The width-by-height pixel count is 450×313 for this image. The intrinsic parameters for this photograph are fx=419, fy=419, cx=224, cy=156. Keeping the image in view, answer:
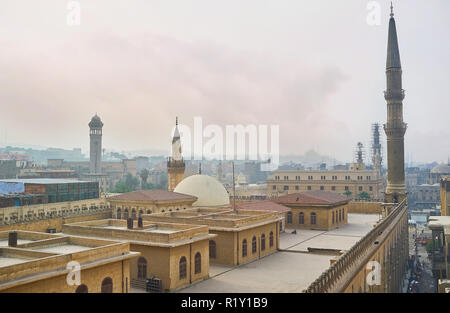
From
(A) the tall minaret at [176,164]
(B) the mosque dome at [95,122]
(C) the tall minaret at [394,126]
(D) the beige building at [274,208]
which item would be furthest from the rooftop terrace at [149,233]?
(B) the mosque dome at [95,122]

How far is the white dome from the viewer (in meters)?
41.9

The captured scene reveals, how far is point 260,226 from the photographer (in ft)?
99.8

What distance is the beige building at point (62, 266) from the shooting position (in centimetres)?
1434

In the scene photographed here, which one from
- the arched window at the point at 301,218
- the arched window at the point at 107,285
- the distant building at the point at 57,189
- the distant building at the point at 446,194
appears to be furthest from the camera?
the distant building at the point at 446,194

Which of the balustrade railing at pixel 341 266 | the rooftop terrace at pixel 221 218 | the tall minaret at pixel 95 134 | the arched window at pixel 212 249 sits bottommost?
the arched window at pixel 212 249

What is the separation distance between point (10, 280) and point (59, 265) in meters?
2.04

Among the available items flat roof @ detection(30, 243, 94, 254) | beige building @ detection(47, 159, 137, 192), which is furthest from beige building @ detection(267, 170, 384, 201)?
beige building @ detection(47, 159, 137, 192)

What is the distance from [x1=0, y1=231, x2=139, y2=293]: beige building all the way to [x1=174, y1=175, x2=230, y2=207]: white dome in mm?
21572

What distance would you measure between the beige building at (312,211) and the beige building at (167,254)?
22.1m

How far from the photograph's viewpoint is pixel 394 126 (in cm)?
5256

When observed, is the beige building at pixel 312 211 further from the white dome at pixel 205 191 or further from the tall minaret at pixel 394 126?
the tall minaret at pixel 394 126

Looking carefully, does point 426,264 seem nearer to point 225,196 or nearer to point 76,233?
point 225,196

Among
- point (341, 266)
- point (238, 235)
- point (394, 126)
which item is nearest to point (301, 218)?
point (394, 126)
